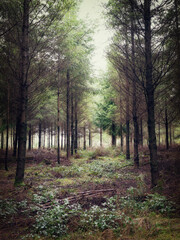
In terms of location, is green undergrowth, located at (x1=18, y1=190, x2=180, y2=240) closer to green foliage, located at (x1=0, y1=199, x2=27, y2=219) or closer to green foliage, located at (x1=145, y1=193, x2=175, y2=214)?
green foliage, located at (x1=145, y1=193, x2=175, y2=214)

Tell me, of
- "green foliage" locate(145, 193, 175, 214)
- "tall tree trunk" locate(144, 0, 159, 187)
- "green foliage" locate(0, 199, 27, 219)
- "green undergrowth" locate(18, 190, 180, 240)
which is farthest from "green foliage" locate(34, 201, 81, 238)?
"tall tree trunk" locate(144, 0, 159, 187)

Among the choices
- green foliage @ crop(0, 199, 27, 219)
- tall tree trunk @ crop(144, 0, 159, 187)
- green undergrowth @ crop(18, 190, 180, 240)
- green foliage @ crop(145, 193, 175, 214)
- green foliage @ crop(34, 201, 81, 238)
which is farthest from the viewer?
tall tree trunk @ crop(144, 0, 159, 187)

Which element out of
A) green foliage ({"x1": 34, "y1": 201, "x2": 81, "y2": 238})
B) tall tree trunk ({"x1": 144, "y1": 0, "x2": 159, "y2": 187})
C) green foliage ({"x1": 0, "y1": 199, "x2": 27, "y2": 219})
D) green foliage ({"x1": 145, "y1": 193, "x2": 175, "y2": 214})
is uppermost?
tall tree trunk ({"x1": 144, "y1": 0, "x2": 159, "y2": 187})

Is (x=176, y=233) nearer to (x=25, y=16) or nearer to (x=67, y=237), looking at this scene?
(x=67, y=237)

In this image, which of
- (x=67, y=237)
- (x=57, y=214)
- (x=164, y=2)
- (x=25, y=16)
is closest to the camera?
(x=67, y=237)

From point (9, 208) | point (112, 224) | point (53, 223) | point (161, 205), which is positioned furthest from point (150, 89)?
point (9, 208)

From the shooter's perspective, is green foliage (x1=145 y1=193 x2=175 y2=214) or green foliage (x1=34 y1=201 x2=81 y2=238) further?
green foliage (x1=145 y1=193 x2=175 y2=214)

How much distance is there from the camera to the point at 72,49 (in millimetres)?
11664

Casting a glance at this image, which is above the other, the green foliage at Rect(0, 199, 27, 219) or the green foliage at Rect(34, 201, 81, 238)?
the green foliage at Rect(34, 201, 81, 238)

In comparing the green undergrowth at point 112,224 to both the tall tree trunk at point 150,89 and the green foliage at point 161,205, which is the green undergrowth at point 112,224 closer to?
the green foliage at point 161,205

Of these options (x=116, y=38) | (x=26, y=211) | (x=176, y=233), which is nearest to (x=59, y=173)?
(x=26, y=211)

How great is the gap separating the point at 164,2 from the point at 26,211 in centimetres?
769

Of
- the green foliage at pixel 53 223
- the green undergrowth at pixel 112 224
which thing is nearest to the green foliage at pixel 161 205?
the green undergrowth at pixel 112 224

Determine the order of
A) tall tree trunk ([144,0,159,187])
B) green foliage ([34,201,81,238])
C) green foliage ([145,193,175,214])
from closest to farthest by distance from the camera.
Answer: green foliage ([34,201,81,238]) < green foliage ([145,193,175,214]) < tall tree trunk ([144,0,159,187])
